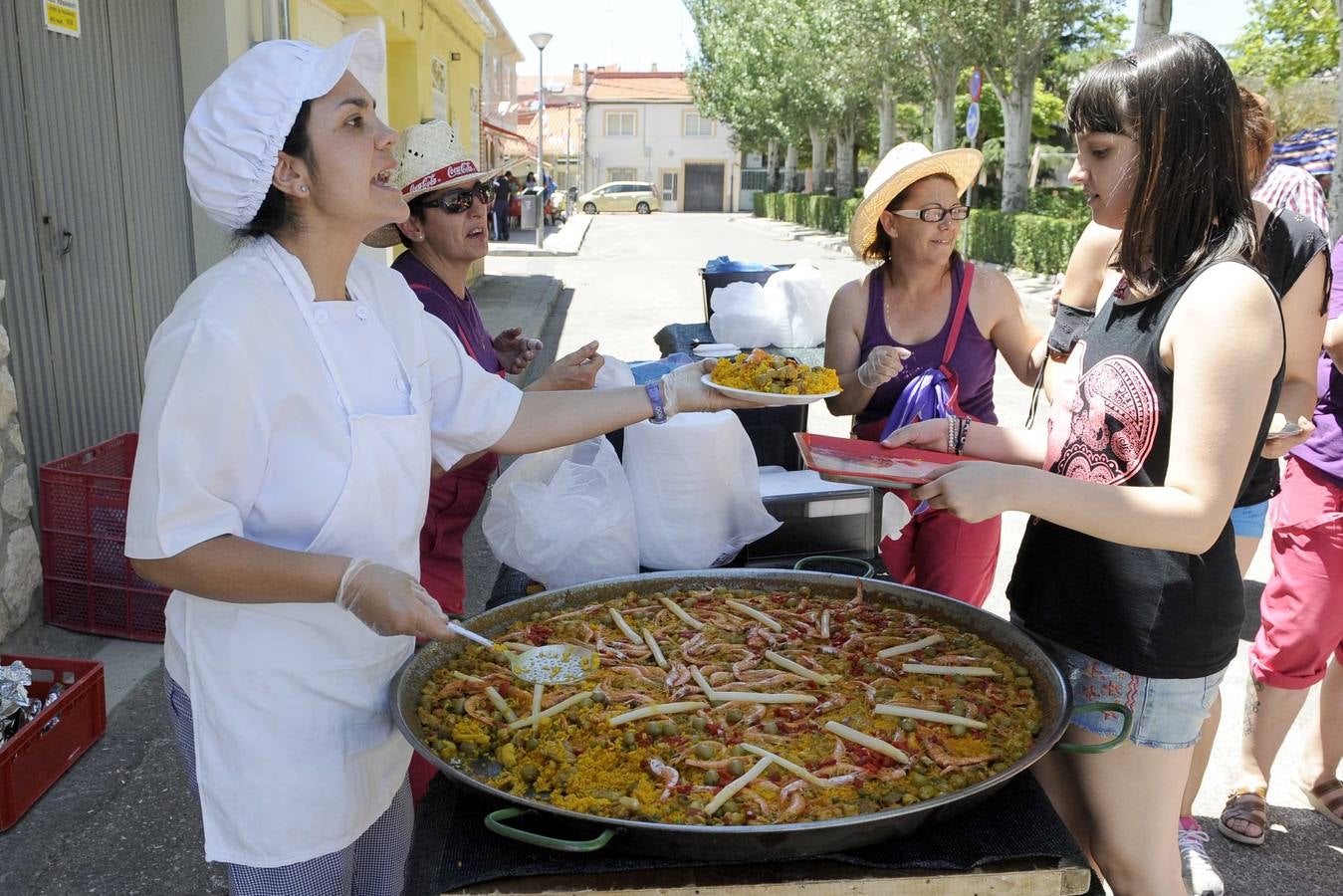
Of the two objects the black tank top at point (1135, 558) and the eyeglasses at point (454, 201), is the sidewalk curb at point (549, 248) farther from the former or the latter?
the black tank top at point (1135, 558)

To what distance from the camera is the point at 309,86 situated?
1.86 metres

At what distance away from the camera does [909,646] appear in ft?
7.90

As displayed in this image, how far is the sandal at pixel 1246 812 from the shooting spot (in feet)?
11.1

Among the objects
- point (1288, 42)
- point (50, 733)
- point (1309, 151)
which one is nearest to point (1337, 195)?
point (1309, 151)

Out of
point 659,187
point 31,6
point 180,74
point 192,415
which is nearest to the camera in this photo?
point 192,415

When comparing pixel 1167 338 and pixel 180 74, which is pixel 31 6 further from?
pixel 1167 338

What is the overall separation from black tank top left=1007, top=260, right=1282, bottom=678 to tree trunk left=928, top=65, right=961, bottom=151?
24.4m

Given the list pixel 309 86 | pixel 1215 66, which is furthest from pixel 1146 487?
pixel 309 86

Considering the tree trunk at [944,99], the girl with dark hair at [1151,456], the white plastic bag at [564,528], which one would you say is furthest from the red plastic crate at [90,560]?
the tree trunk at [944,99]

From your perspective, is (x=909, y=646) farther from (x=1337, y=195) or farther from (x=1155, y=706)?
(x=1337, y=195)

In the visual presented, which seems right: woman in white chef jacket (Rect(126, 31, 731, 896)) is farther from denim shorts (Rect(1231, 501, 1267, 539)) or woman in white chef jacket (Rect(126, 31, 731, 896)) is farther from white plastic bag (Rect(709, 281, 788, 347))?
white plastic bag (Rect(709, 281, 788, 347))

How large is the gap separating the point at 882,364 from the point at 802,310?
2526mm

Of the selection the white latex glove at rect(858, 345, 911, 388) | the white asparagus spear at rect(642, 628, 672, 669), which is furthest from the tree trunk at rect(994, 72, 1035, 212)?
the white asparagus spear at rect(642, 628, 672, 669)

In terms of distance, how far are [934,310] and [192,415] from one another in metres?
2.49
